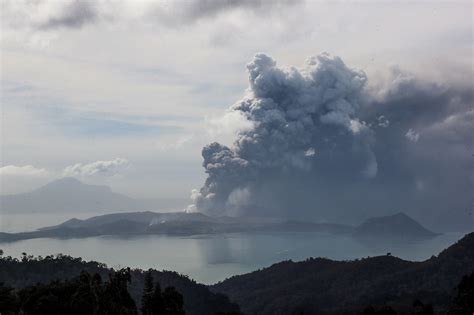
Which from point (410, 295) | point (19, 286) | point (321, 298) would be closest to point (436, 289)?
point (410, 295)

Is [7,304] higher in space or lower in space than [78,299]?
lower

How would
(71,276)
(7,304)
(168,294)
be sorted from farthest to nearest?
(71,276) → (168,294) → (7,304)

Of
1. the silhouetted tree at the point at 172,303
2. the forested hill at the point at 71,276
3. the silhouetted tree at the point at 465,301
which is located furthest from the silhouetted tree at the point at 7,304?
the forested hill at the point at 71,276

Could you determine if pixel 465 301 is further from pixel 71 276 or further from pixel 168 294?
pixel 71 276

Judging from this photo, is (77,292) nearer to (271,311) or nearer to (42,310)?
(42,310)

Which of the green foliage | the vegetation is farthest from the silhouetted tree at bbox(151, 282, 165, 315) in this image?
the green foliage

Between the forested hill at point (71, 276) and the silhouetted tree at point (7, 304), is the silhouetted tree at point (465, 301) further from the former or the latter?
the forested hill at point (71, 276)

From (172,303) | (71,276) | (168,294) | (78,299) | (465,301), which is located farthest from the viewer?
(71,276)

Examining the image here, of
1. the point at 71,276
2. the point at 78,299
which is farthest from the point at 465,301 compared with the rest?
the point at 71,276
